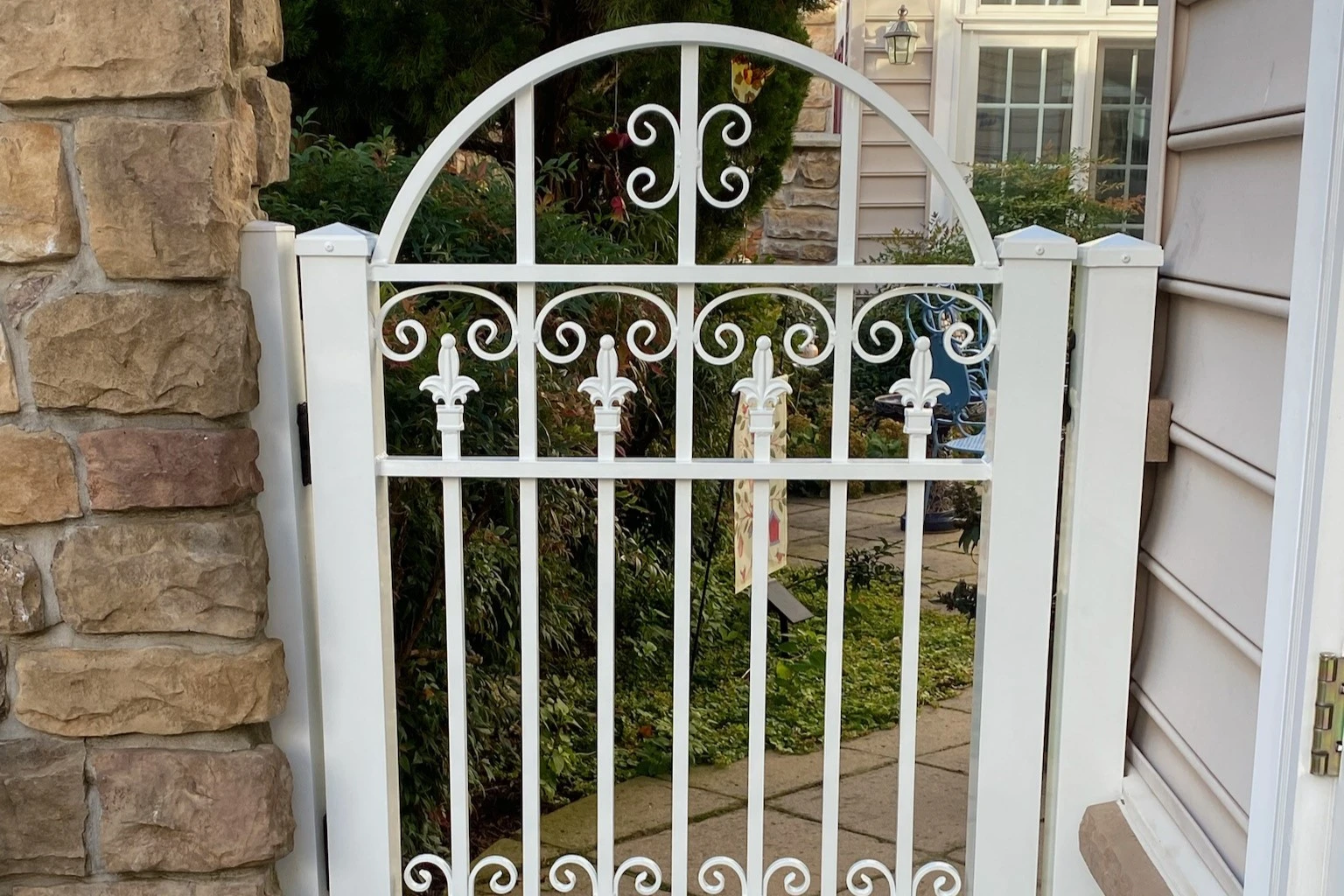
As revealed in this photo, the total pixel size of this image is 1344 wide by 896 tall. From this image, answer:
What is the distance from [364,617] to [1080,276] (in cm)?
110

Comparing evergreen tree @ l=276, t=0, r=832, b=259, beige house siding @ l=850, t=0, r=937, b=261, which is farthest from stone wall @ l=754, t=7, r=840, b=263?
evergreen tree @ l=276, t=0, r=832, b=259

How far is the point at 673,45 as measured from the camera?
62.7 inches

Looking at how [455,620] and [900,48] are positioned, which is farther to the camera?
[900,48]

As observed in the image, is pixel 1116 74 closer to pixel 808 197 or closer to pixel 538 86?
pixel 808 197

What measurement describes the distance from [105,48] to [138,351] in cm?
37

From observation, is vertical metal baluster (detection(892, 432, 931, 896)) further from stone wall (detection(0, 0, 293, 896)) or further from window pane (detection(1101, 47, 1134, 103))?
window pane (detection(1101, 47, 1134, 103))

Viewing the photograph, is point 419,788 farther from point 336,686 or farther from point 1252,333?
point 1252,333

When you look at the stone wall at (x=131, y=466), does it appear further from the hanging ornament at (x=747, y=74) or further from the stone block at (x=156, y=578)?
the hanging ornament at (x=747, y=74)

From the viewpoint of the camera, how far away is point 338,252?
165cm

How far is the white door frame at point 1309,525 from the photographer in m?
1.15

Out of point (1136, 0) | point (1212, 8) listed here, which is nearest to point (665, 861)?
point (1212, 8)

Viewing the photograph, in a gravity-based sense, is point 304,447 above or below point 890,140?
below

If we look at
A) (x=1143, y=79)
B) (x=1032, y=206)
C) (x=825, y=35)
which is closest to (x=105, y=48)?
(x=1032, y=206)

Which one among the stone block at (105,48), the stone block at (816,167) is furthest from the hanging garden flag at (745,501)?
the stone block at (816,167)
